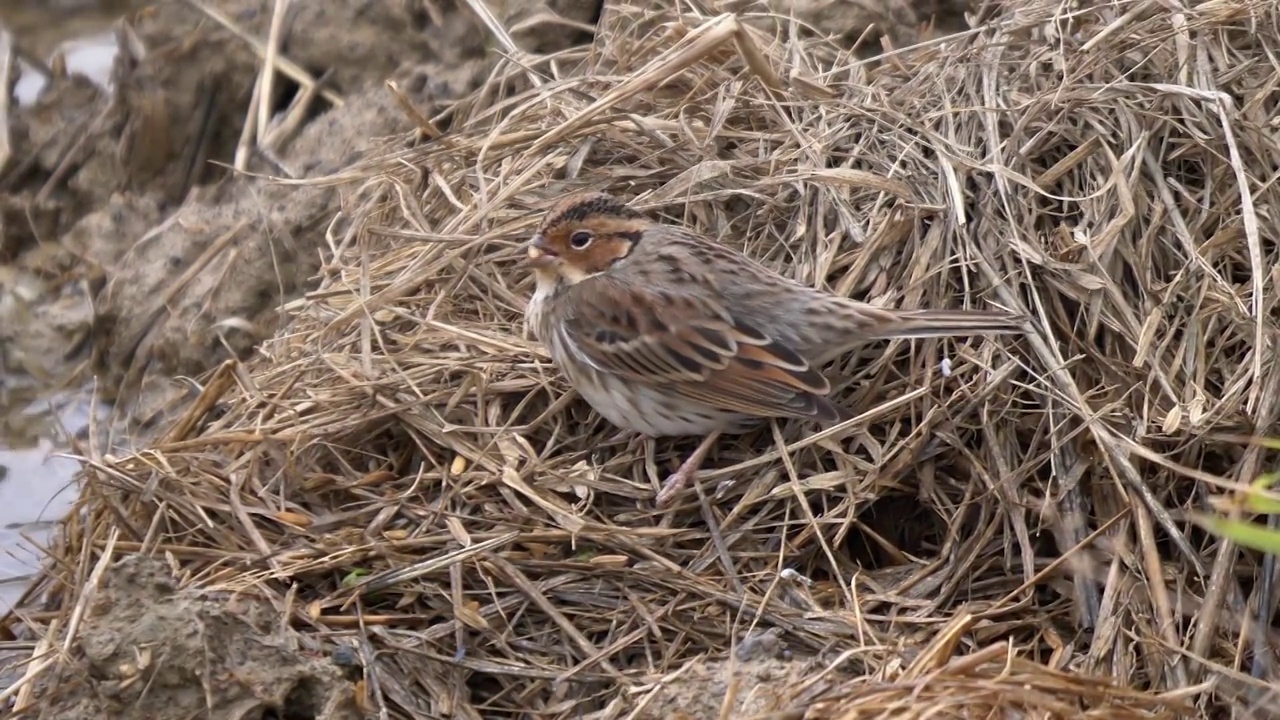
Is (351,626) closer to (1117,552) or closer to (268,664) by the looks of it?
(268,664)

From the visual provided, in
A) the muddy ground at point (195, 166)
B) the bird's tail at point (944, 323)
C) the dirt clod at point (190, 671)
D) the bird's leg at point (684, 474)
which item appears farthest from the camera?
the muddy ground at point (195, 166)

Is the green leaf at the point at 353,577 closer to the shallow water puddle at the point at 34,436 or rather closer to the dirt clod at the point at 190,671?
the dirt clod at the point at 190,671

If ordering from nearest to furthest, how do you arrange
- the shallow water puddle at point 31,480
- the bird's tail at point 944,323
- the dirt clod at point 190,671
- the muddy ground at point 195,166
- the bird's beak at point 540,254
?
the dirt clod at point 190,671, the bird's tail at point 944,323, the bird's beak at point 540,254, the shallow water puddle at point 31,480, the muddy ground at point 195,166

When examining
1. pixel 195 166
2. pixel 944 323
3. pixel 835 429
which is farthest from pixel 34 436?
pixel 944 323

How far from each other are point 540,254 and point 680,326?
1.74ft

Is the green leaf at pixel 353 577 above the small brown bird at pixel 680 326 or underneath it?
underneath

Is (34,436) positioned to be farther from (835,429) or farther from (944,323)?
(944,323)

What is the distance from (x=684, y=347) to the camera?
5078 mm

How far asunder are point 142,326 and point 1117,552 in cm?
405

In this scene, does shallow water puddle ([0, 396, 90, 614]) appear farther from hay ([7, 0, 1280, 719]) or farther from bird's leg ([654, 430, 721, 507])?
bird's leg ([654, 430, 721, 507])

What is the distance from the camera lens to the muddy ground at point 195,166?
6.55 m

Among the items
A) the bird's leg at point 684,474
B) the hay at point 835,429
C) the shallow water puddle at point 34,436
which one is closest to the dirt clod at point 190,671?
the hay at point 835,429

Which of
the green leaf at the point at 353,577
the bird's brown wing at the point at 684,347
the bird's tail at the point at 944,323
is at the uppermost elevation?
the bird's tail at the point at 944,323

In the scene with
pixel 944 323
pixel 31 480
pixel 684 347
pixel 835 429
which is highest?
pixel 944 323
